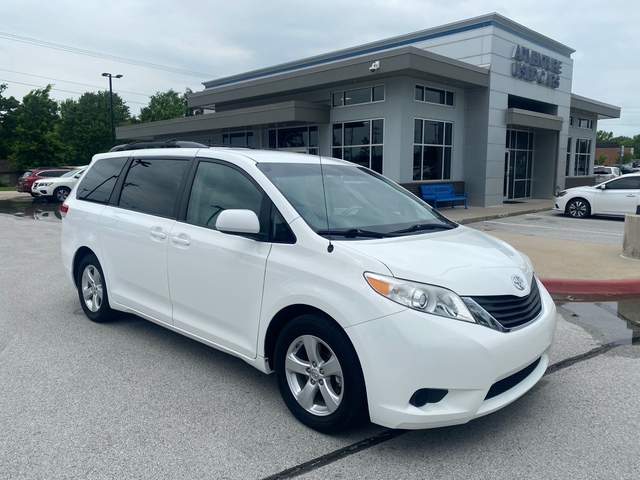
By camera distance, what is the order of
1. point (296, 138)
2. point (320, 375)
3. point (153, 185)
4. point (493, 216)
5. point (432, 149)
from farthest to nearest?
point (296, 138) → point (432, 149) → point (493, 216) → point (153, 185) → point (320, 375)

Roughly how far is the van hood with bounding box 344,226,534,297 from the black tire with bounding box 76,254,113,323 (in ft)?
10.7

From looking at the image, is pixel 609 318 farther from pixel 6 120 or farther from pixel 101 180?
pixel 6 120

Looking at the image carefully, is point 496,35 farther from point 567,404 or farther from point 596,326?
point 567,404

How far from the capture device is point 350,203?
4.21 metres

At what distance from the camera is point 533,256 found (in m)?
9.31

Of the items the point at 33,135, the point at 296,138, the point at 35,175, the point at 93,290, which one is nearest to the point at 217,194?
the point at 93,290

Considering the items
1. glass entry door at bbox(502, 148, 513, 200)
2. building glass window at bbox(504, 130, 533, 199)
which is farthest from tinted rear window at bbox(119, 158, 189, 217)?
building glass window at bbox(504, 130, 533, 199)

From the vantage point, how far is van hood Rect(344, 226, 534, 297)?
3.19 meters

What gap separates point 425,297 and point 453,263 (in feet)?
1.33

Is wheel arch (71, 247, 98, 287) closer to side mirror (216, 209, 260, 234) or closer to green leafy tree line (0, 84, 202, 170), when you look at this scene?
side mirror (216, 209, 260, 234)

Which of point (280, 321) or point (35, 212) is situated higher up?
point (280, 321)

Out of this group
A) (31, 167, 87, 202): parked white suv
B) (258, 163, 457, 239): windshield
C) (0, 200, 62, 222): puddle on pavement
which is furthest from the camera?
(31, 167, 87, 202): parked white suv

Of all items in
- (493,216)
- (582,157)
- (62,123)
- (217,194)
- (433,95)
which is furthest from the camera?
(62,123)

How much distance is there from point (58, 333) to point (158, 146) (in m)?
2.21
